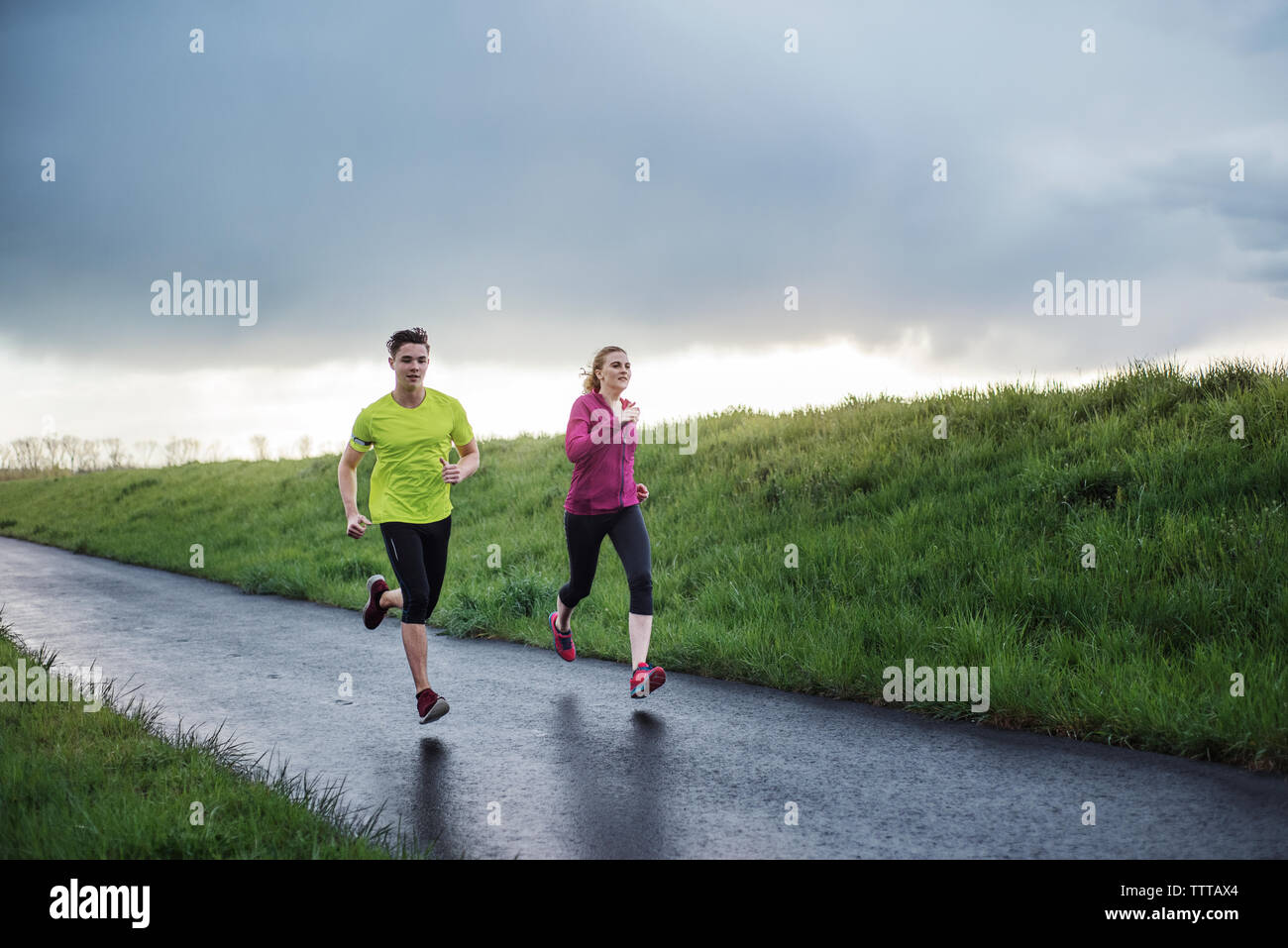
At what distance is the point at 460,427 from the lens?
687 centimetres

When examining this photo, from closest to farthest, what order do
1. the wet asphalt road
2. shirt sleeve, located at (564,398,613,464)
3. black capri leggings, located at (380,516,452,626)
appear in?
1. the wet asphalt road
2. black capri leggings, located at (380,516,452,626)
3. shirt sleeve, located at (564,398,613,464)

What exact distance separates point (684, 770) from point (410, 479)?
109 inches

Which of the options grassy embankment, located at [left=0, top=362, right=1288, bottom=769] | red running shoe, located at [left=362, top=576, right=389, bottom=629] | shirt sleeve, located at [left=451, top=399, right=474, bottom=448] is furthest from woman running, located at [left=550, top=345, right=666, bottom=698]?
red running shoe, located at [left=362, top=576, right=389, bottom=629]

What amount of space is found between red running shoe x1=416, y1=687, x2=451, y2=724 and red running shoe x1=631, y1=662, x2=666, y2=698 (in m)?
1.38

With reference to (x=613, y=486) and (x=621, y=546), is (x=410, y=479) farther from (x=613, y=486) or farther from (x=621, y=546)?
(x=621, y=546)

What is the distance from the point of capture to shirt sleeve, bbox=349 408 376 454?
6.43 meters

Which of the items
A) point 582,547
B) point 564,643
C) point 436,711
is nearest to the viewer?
point 436,711

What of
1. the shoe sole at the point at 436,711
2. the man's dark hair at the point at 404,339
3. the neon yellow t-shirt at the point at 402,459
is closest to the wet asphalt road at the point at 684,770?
the shoe sole at the point at 436,711

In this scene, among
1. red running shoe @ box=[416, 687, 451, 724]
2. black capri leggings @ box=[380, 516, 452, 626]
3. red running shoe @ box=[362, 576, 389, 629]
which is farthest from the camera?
red running shoe @ box=[362, 576, 389, 629]

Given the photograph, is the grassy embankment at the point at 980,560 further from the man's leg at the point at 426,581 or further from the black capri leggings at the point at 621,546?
the man's leg at the point at 426,581

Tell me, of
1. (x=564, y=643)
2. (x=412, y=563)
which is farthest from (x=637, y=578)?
(x=412, y=563)

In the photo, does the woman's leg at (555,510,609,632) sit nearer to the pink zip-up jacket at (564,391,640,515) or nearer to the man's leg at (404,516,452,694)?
the pink zip-up jacket at (564,391,640,515)

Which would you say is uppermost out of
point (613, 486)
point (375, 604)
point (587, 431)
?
point (587, 431)

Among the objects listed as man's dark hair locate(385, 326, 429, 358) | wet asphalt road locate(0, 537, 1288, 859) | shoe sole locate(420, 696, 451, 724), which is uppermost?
man's dark hair locate(385, 326, 429, 358)
